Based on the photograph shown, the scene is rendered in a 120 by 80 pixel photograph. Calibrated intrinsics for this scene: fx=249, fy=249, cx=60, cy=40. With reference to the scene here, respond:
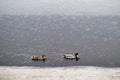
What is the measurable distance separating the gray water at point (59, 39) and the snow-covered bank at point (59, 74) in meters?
3.98

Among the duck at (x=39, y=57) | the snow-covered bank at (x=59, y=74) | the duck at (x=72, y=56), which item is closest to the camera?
the snow-covered bank at (x=59, y=74)

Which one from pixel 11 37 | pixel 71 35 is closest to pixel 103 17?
pixel 71 35

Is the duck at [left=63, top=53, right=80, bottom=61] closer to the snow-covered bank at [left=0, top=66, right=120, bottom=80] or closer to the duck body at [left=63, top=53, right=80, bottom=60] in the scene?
the duck body at [left=63, top=53, right=80, bottom=60]

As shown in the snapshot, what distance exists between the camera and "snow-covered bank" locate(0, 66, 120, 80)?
16.6 meters

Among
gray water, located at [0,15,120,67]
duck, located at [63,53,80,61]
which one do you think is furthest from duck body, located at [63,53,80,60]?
gray water, located at [0,15,120,67]

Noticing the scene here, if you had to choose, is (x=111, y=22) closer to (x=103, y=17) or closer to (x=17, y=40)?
(x=103, y=17)

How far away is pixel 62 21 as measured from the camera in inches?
1594

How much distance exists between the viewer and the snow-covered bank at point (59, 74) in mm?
16609

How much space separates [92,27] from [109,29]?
8.72ft

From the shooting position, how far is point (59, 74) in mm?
17422

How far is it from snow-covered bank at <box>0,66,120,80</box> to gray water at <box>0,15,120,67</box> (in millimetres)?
3978

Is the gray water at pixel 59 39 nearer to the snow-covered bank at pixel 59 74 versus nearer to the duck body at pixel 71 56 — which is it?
the duck body at pixel 71 56

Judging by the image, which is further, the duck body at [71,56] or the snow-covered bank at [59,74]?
the duck body at [71,56]

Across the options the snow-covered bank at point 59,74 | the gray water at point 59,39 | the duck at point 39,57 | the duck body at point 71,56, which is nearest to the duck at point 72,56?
the duck body at point 71,56
